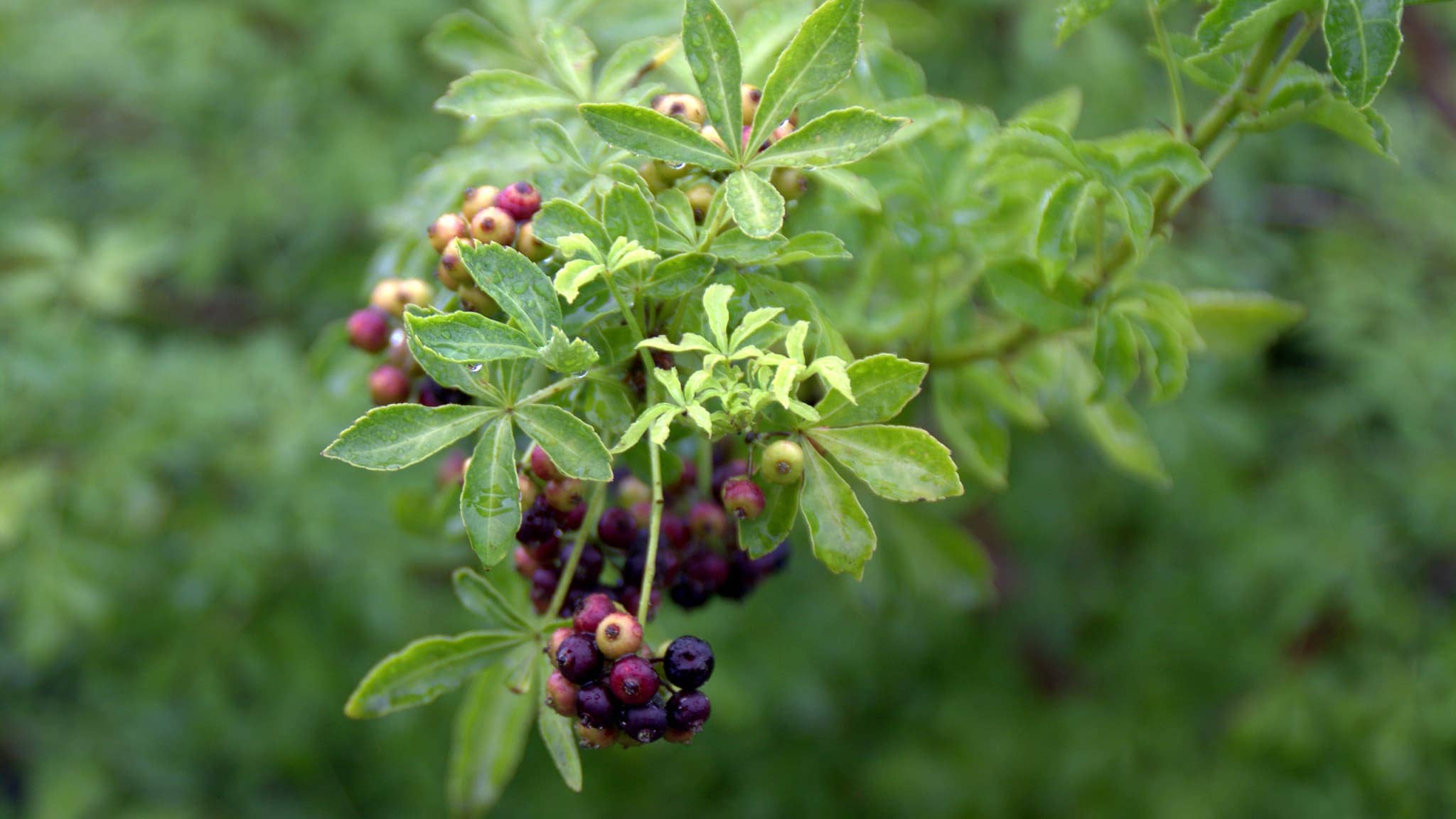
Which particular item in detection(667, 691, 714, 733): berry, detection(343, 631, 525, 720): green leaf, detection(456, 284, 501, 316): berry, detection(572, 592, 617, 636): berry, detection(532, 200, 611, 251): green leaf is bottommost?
detection(343, 631, 525, 720): green leaf

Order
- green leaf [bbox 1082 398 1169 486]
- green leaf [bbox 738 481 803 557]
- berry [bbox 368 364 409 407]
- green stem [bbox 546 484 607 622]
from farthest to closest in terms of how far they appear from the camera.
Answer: green leaf [bbox 1082 398 1169 486] → berry [bbox 368 364 409 407] → green stem [bbox 546 484 607 622] → green leaf [bbox 738 481 803 557]

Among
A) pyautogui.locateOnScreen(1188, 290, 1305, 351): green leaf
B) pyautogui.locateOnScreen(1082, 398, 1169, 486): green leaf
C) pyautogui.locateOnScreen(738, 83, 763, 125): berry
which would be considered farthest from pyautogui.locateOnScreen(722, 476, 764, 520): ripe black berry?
pyautogui.locateOnScreen(1188, 290, 1305, 351): green leaf

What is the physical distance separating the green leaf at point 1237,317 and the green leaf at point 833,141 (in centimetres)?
89

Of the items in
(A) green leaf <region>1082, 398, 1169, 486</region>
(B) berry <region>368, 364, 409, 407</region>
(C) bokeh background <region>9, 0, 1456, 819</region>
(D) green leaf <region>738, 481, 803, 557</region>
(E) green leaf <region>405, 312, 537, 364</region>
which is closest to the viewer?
(E) green leaf <region>405, 312, 537, 364</region>

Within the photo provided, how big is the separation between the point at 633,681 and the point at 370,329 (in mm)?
626

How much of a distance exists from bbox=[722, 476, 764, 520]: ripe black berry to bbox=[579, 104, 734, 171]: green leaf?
326mm

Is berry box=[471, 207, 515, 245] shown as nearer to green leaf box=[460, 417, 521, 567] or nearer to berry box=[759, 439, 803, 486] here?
green leaf box=[460, 417, 521, 567]

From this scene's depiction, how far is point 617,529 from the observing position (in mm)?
1275

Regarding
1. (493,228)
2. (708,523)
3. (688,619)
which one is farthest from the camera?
(688,619)

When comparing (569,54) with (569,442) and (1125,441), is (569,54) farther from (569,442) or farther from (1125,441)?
(1125,441)

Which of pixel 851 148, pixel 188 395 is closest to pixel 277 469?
pixel 188 395

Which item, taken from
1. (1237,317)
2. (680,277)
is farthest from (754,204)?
(1237,317)

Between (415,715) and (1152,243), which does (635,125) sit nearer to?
(1152,243)

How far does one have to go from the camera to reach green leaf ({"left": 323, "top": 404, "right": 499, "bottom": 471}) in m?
1.02
